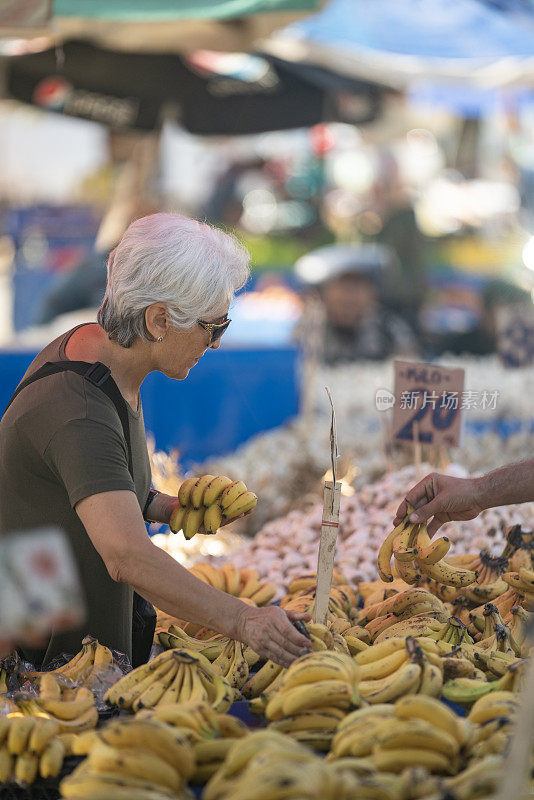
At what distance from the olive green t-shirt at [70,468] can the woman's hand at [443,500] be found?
0.77 m

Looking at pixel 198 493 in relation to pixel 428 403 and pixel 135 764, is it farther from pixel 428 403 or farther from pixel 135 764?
pixel 135 764

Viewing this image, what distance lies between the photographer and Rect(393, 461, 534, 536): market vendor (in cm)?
Answer: 243

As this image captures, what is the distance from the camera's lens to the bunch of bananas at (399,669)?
1.93 meters

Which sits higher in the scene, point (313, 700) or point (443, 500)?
point (443, 500)

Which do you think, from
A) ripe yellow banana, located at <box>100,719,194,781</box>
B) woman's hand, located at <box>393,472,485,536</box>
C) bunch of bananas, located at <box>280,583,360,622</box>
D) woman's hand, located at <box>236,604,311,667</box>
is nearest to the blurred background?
woman's hand, located at <box>393,472,485,536</box>

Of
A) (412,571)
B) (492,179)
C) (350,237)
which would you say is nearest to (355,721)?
(412,571)

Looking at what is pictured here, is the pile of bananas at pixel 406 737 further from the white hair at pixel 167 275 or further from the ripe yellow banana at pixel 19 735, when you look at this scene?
the white hair at pixel 167 275

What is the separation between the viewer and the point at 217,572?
2.99 m

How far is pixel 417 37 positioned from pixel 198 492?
18.3 feet

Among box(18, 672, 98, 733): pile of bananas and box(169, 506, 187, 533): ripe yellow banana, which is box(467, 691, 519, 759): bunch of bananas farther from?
box(169, 506, 187, 533): ripe yellow banana

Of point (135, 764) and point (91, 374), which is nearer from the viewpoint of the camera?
point (135, 764)

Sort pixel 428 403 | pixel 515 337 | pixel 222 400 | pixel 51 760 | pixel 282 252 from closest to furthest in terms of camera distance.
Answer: pixel 51 760 → pixel 428 403 → pixel 515 337 → pixel 222 400 → pixel 282 252

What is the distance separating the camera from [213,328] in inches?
93.0

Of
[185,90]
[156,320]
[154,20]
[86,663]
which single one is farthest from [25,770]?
[185,90]
